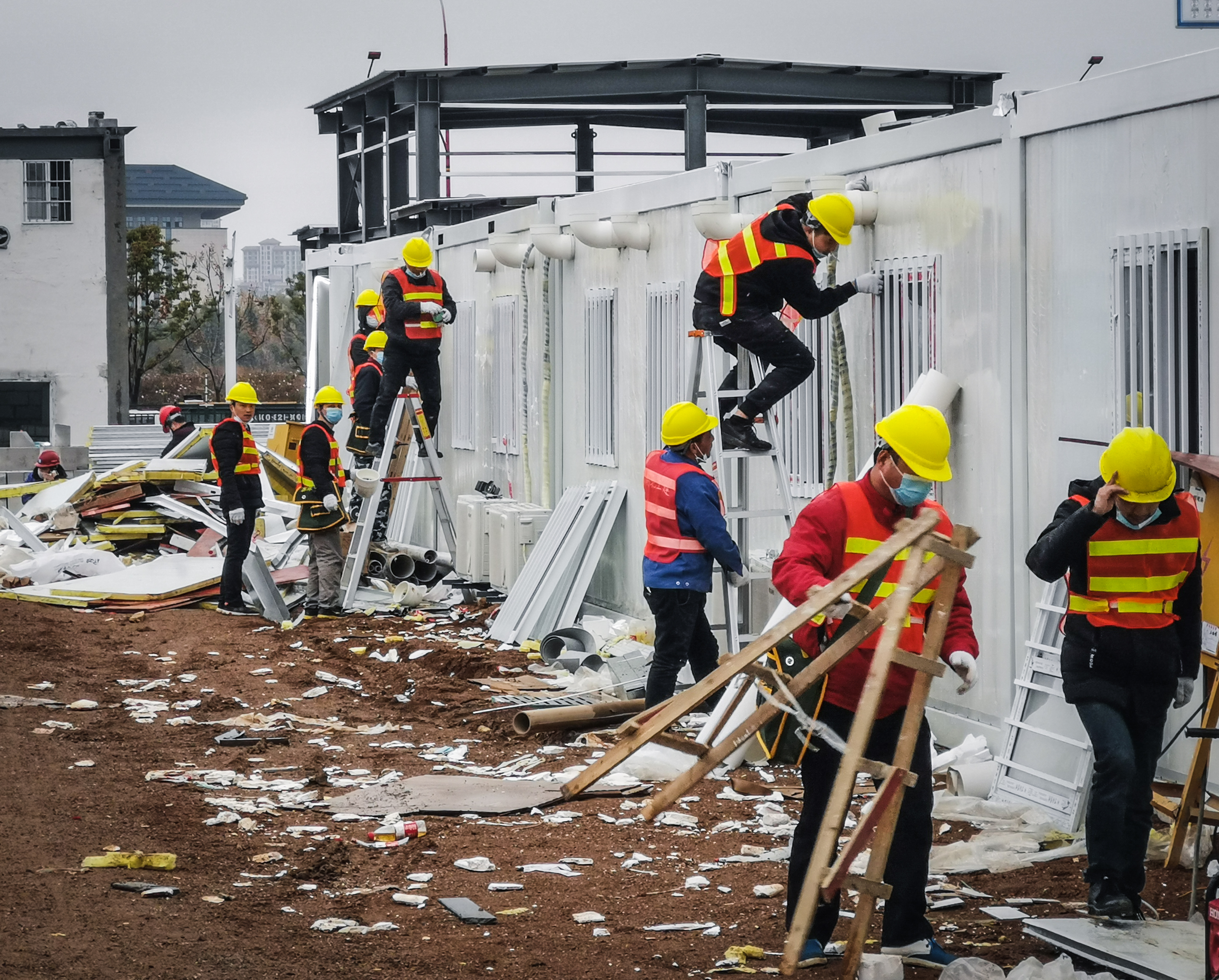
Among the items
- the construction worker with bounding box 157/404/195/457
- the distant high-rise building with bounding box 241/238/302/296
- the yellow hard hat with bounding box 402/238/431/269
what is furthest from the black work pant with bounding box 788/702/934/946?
the distant high-rise building with bounding box 241/238/302/296

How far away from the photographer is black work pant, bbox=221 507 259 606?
50.2 feet

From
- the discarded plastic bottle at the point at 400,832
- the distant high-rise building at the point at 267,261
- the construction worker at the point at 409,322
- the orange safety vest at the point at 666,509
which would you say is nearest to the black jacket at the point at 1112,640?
the orange safety vest at the point at 666,509

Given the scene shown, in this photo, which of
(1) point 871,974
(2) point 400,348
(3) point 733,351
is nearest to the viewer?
(1) point 871,974

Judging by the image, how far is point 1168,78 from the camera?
739 centimetres

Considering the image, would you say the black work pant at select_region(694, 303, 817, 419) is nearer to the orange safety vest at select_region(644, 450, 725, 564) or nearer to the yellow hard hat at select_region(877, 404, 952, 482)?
the orange safety vest at select_region(644, 450, 725, 564)

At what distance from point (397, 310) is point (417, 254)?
59 centimetres

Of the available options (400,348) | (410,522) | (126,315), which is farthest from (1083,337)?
(126,315)

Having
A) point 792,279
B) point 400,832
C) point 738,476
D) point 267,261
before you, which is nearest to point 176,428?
point 738,476

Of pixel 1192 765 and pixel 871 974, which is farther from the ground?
pixel 1192 765

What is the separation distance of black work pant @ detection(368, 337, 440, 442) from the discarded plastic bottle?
839cm

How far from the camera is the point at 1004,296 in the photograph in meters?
8.57

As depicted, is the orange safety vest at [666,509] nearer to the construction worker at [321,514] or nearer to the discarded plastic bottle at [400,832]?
the discarded plastic bottle at [400,832]

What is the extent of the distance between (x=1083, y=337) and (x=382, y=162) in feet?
80.7

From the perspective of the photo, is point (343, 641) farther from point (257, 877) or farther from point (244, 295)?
point (244, 295)
